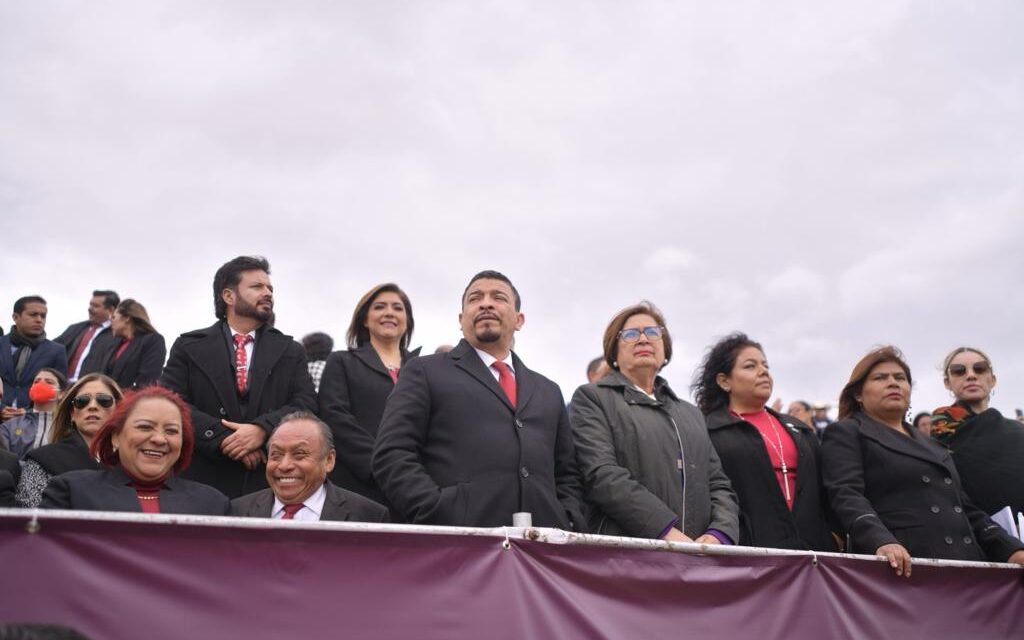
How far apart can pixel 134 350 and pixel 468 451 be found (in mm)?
5204

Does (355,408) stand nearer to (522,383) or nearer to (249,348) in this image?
(249,348)

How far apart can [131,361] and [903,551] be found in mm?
6722

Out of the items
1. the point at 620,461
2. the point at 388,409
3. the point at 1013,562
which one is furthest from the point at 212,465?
the point at 1013,562

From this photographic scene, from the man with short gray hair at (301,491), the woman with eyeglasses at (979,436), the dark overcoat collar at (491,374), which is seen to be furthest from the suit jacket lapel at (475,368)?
the woman with eyeglasses at (979,436)

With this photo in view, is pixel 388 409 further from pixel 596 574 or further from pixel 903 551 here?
pixel 903 551

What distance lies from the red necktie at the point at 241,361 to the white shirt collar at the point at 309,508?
1.18 m

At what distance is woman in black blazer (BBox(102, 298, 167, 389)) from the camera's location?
8.64m

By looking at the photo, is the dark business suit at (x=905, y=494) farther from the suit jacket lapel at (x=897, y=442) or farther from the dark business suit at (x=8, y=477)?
the dark business suit at (x=8, y=477)

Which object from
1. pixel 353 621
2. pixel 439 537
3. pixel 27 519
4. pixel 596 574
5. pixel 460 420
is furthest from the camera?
pixel 460 420

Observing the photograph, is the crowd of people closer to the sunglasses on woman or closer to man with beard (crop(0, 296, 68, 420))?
the sunglasses on woman

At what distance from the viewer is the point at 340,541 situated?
10.8ft

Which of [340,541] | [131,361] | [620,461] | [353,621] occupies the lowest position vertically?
[353,621]

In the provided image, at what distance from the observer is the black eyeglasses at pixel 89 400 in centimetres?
585

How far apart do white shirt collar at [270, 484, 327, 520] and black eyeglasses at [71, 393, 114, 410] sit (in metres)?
1.70
